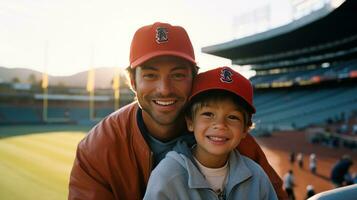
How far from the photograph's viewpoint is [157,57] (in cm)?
250

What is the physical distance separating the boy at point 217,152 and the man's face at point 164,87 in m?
0.12

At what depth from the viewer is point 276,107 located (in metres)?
34.8

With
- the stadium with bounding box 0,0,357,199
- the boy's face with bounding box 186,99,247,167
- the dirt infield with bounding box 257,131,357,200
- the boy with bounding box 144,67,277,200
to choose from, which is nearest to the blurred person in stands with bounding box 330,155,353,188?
the dirt infield with bounding box 257,131,357,200

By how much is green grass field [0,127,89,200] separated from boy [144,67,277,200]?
8.05m

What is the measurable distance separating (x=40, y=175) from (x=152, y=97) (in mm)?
10893

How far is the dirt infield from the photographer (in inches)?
485

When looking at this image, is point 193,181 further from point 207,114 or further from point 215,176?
point 207,114

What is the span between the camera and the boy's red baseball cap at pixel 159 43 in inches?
98.0

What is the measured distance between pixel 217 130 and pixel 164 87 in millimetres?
516

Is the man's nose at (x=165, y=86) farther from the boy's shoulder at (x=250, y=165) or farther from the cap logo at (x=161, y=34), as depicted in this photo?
the boy's shoulder at (x=250, y=165)

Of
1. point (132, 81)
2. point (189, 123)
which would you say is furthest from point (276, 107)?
point (189, 123)

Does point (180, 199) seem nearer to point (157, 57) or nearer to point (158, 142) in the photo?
point (158, 142)

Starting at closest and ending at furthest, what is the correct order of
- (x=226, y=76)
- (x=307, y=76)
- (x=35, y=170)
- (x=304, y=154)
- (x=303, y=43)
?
1. (x=226, y=76)
2. (x=35, y=170)
3. (x=304, y=154)
4. (x=303, y=43)
5. (x=307, y=76)

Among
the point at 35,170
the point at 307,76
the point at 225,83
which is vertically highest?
the point at 307,76
